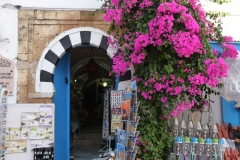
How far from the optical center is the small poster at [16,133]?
5102 millimetres

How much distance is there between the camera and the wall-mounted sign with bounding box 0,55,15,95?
5.29m

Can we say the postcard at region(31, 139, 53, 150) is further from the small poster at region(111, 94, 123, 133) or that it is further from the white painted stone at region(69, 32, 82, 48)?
the white painted stone at region(69, 32, 82, 48)

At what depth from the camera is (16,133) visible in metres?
5.12

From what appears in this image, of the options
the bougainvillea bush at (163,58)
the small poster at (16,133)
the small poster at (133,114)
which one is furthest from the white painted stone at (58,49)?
the small poster at (133,114)

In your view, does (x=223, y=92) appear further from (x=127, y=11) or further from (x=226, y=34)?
(x=127, y=11)

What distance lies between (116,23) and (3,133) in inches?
106

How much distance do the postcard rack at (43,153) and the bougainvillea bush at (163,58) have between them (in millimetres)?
1674

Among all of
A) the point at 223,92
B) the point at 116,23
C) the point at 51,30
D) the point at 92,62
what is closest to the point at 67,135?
the point at 51,30

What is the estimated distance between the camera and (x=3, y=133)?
457 centimetres

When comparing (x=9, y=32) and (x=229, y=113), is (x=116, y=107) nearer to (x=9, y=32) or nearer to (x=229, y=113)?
(x=229, y=113)

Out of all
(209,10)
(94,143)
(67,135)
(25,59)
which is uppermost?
(209,10)

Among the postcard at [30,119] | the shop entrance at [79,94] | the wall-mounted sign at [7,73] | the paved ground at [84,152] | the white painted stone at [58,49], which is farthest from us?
the shop entrance at [79,94]

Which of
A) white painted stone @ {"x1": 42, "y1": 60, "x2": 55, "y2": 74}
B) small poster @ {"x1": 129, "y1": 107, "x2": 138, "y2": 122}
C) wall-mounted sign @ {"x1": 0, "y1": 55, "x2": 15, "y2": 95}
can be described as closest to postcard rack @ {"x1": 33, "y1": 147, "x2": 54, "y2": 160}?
wall-mounted sign @ {"x1": 0, "y1": 55, "x2": 15, "y2": 95}

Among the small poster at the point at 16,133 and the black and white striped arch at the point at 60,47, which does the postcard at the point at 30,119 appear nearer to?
the small poster at the point at 16,133
